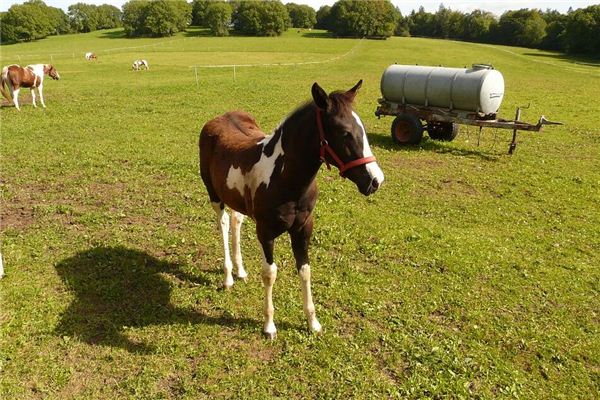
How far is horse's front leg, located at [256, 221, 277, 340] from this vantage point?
15.7 feet

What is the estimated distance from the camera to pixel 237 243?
21.2 ft

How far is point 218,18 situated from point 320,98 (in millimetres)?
109215

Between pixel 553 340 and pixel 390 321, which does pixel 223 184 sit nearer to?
pixel 390 321

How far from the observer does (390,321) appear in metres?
5.61

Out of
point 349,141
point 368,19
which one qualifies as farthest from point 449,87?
point 368,19

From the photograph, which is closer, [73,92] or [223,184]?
[223,184]

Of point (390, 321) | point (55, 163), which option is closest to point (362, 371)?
point (390, 321)

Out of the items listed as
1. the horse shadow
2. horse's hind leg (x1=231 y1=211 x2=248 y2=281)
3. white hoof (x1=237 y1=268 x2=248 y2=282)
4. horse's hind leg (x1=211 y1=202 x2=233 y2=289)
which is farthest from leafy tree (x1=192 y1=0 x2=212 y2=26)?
white hoof (x1=237 y1=268 x2=248 y2=282)

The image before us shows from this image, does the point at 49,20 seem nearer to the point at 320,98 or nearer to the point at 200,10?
the point at 200,10

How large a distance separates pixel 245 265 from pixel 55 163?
26.1 ft

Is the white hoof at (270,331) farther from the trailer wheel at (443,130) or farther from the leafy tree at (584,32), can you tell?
the leafy tree at (584,32)

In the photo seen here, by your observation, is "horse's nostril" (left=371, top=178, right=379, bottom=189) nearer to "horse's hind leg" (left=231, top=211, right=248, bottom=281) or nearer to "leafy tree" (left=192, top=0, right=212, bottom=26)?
"horse's hind leg" (left=231, top=211, right=248, bottom=281)

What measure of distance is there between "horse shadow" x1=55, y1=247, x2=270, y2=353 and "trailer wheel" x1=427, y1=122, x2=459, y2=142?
449 inches

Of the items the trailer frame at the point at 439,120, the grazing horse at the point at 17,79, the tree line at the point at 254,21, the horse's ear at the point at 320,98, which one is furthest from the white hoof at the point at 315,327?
the tree line at the point at 254,21
